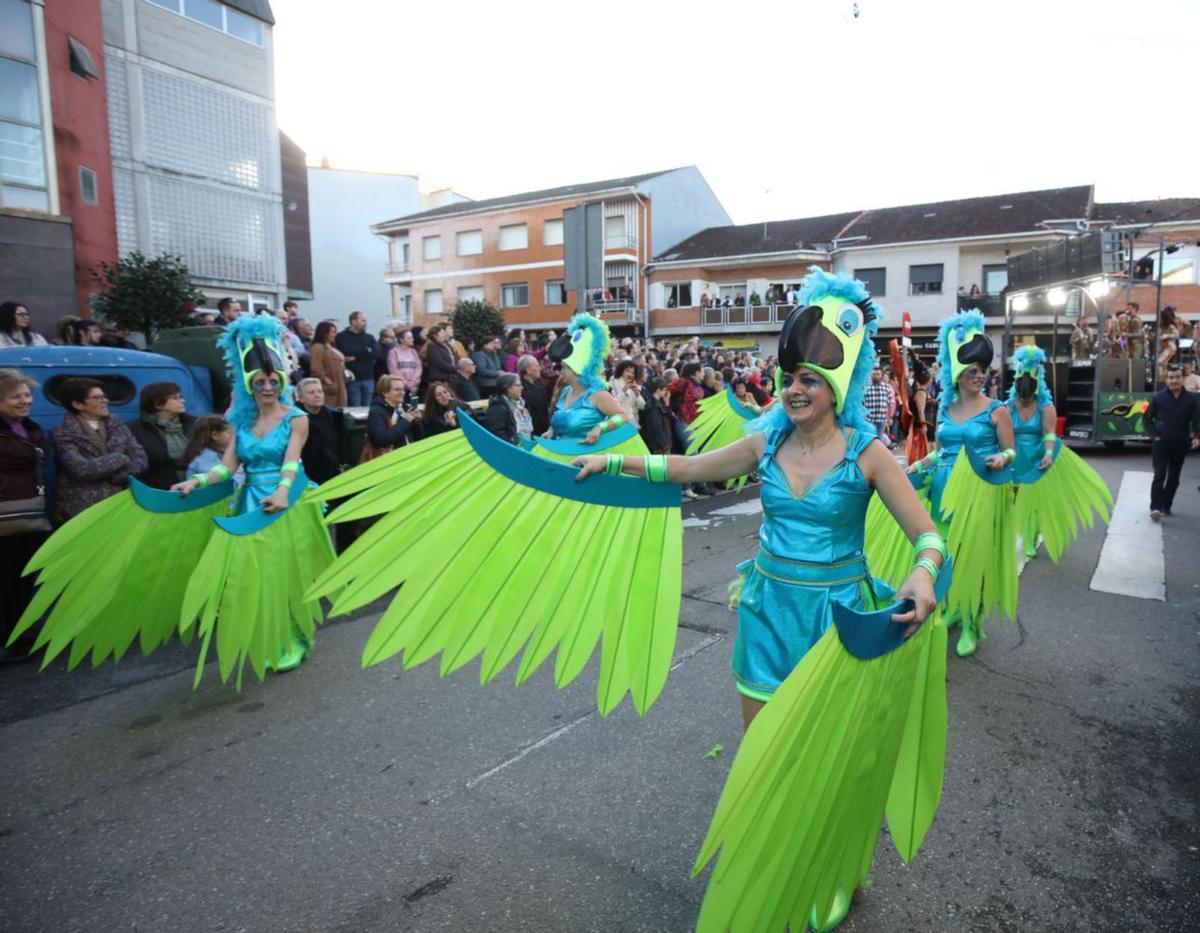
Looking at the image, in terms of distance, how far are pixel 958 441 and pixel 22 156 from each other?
1399 cm

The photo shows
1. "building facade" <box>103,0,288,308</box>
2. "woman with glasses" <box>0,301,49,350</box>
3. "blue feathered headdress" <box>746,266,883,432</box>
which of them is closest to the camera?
"blue feathered headdress" <box>746,266,883,432</box>

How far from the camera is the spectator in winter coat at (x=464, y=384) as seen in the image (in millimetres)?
8656

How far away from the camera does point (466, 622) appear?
2.30 meters

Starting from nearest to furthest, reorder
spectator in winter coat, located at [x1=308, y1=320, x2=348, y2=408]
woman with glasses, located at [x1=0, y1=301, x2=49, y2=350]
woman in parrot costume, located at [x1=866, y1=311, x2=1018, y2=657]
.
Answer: woman in parrot costume, located at [x1=866, y1=311, x2=1018, y2=657] < woman with glasses, located at [x1=0, y1=301, x2=49, y2=350] < spectator in winter coat, located at [x1=308, y1=320, x2=348, y2=408]

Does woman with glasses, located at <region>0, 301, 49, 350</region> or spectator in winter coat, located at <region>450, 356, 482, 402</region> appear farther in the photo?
spectator in winter coat, located at <region>450, 356, 482, 402</region>

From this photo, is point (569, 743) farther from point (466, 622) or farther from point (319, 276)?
point (319, 276)

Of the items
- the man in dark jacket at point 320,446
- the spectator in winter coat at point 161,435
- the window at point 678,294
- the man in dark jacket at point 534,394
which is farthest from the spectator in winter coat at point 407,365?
the window at point 678,294

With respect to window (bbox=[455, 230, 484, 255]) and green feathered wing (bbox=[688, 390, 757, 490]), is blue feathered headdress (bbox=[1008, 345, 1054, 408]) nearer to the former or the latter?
green feathered wing (bbox=[688, 390, 757, 490])

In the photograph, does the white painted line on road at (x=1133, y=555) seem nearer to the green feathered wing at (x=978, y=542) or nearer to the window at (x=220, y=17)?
the green feathered wing at (x=978, y=542)

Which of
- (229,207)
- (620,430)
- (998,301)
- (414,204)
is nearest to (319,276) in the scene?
(414,204)

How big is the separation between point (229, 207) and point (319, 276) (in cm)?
2251

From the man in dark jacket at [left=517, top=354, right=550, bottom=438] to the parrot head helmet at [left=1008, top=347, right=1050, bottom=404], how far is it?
5385 millimetres

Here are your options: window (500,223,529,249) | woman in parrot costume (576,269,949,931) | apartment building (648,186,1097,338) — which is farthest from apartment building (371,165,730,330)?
woman in parrot costume (576,269,949,931)

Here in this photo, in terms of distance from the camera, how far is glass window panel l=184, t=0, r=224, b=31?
1537 cm
